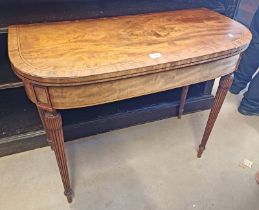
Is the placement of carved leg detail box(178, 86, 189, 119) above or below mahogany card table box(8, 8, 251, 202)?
below

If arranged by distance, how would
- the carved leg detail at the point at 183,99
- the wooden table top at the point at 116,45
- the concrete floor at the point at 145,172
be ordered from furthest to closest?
the carved leg detail at the point at 183,99 → the concrete floor at the point at 145,172 → the wooden table top at the point at 116,45

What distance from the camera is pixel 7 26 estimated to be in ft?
3.61

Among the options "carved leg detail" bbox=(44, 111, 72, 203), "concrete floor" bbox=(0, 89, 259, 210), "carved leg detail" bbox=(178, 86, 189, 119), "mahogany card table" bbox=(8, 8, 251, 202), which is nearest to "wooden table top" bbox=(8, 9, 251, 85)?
"mahogany card table" bbox=(8, 8, 251, 202)

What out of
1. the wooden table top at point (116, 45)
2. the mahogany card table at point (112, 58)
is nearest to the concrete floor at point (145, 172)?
the mahogany card table at point (112, 58)

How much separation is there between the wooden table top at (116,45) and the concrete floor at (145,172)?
738 mm

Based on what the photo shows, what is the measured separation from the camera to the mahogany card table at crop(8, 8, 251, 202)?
2.60 ft

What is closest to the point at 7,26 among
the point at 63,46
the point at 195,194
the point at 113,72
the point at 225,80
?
the point at 63,46

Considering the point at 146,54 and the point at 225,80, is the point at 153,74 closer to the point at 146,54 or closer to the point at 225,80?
the point at 146,54

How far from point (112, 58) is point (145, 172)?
0.80 metres

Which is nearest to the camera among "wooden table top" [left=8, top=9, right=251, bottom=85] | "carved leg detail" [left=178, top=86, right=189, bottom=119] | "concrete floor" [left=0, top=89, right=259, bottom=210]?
"wooden table top" [left=8, top=9, right=251, bottom=85]

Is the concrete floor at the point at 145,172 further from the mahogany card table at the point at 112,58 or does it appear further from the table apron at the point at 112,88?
the table apron at the point at 112,88

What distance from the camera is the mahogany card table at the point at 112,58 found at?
79 cm

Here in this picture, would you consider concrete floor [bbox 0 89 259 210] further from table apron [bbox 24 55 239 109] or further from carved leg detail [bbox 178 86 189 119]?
table apron [bbox 24 55 239 109]

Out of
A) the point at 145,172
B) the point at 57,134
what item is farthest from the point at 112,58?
the point at 145,172
